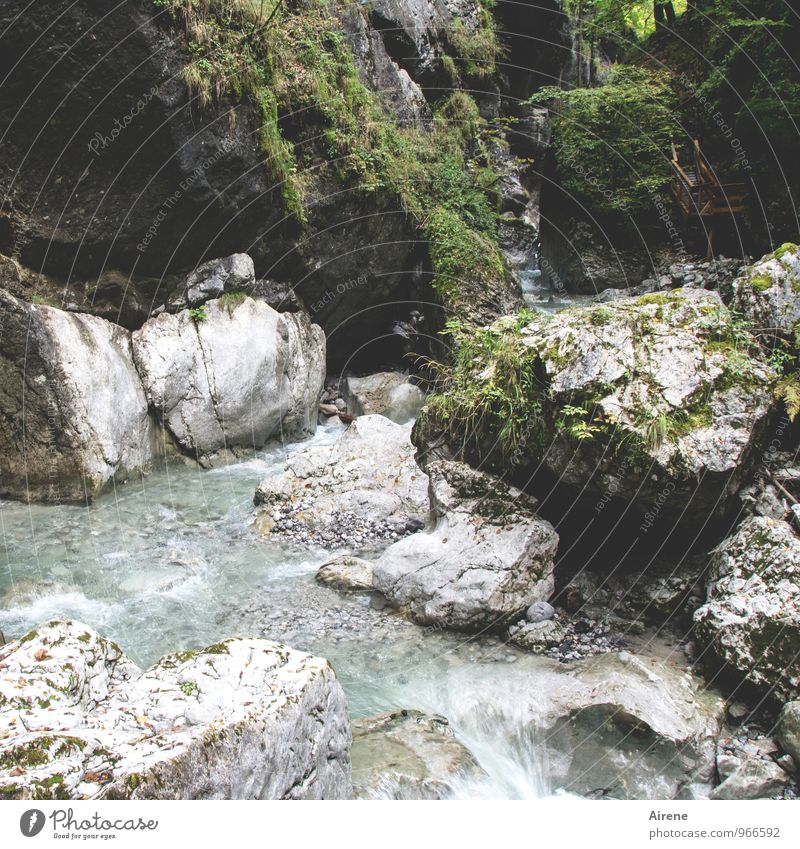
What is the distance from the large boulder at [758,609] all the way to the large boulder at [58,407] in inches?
307

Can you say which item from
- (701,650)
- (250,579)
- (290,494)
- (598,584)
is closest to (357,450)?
(290,494)

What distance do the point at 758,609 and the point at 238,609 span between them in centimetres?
501

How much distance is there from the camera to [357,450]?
9.22m

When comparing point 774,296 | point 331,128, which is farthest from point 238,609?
point 331,128

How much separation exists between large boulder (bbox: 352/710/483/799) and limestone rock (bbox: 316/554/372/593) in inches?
77.7

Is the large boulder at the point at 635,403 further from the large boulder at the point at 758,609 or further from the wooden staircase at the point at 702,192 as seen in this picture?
the wooden staircase at the point at 702,192

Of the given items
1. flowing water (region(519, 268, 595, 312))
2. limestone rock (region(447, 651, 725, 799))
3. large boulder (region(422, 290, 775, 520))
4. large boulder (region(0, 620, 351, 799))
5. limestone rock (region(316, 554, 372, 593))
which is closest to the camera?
large boulder (region(0, 620, 351, 799))

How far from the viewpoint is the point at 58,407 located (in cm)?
793

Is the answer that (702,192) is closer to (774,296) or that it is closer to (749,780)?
(774,296)

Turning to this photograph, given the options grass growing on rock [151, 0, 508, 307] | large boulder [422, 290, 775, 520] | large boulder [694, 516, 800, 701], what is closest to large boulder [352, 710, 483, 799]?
large boulder [694, 516, 800, 701]

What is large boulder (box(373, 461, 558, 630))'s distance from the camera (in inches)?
235

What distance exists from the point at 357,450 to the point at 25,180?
5869mm

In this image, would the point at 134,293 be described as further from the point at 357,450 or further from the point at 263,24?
the point at 263,24

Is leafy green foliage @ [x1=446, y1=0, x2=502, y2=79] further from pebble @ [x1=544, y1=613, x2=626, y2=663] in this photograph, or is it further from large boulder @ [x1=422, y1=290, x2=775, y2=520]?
pebble @ [x1=544, y1=613, x2=626, y2=663]
